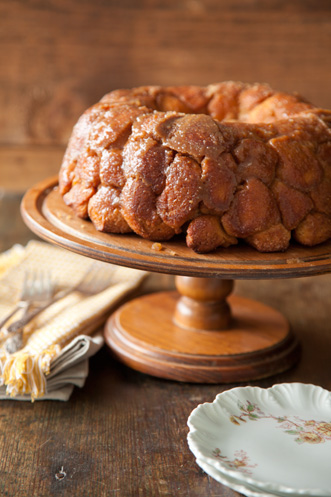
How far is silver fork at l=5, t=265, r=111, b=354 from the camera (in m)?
1.12

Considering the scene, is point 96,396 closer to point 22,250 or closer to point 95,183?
point 95,183

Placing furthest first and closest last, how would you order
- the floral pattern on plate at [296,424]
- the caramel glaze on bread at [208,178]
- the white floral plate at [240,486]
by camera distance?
the caramel glaze on bread at [208,178]
the floral pattern on plate at [296,424]
the white floral plate at [240,486]

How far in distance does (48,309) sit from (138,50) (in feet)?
4.83

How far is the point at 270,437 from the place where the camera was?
0.87m

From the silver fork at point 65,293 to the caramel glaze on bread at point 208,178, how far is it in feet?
0.91

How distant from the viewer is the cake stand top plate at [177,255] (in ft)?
3.00

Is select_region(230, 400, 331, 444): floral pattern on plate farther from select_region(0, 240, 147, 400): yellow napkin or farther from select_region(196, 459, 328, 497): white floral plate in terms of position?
select_region(0, 240, 147, 400): yellow napkin

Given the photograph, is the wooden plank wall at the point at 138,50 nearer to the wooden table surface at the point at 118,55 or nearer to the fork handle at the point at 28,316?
the wooden table surface at the point at 118,55

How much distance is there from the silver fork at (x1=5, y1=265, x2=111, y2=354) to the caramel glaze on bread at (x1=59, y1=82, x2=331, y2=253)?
0.28m

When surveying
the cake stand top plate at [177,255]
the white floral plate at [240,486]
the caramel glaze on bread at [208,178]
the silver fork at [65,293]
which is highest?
the caramel glaze on bread at [208,178]

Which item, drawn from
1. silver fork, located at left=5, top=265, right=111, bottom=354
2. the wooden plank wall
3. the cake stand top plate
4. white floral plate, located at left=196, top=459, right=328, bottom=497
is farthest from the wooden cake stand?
the wooden plank wall

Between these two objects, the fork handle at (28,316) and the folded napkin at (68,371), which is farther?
the fork handle at (28,316)

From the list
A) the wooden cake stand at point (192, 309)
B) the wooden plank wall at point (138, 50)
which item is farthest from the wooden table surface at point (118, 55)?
the wooden cake stand at point (192, 309)

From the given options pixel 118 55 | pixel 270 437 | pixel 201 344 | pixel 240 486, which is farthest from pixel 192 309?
pixel 118 55
